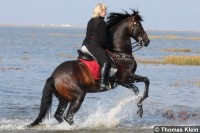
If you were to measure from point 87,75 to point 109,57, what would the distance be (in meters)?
0.73

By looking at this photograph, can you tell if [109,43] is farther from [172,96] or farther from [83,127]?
[172,96]

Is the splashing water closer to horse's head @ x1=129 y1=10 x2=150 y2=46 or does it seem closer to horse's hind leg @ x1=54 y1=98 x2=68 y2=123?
horse's hind leg @ x1=54 y1=98 x2=68 y2=123

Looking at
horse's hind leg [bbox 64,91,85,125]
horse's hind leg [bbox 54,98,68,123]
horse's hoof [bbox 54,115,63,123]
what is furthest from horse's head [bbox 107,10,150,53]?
horse's hoof [bbox 54,115,63,123]

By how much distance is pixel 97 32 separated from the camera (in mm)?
12242

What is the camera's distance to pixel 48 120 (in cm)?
1287

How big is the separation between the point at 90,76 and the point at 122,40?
1.31 m

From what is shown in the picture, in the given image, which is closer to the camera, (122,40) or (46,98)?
(46,98)

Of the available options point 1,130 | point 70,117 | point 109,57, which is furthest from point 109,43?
point 1,130

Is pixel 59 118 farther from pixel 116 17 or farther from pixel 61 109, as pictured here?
pixel 116 17

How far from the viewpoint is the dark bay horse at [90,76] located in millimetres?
12047

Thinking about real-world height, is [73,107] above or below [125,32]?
below

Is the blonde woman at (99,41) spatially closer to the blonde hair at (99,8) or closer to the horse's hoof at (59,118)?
the blonde hair at (99,8)

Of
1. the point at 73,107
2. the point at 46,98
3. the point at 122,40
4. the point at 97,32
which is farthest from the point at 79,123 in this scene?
the point at 97,32

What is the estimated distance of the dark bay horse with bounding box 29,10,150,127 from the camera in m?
12.0
